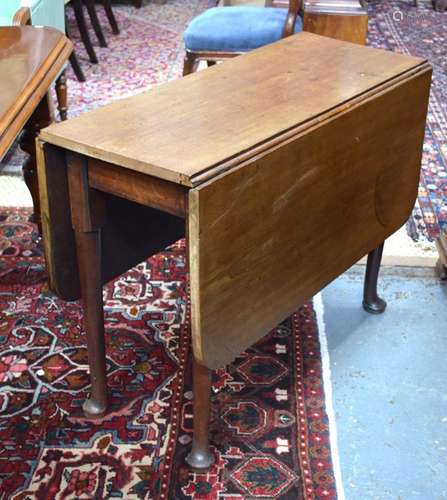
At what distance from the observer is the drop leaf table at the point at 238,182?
1451mm


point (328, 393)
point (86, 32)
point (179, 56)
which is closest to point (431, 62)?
point (179, 56)

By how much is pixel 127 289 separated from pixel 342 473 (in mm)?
977

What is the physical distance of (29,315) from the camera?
90.1 inches

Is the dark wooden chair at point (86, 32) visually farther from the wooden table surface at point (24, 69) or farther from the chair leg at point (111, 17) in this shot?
the wooden table surface at point (24, 69)

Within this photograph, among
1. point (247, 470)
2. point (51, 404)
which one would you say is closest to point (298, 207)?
point (247, 470)

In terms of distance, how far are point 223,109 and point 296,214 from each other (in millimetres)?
279

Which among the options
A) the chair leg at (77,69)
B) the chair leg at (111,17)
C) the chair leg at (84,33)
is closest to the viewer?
the chair leg at (77,69)

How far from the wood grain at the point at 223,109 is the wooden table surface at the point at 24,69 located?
239 mm

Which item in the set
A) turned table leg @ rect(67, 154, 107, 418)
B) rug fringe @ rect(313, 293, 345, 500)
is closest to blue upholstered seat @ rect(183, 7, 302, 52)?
rug fringe @ rect(313, 293, 345, 500)

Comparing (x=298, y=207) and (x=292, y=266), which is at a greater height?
(x=298, y=207)

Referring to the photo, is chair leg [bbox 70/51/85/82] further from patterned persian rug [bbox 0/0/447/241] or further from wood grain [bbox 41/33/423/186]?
wood grain [bbox 41/33/423/186]

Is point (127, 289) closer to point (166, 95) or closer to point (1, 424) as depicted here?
point (1, 424)

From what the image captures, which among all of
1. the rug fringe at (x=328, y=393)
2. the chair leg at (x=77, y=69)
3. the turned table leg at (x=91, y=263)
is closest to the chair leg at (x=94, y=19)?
the chair leg at (x=77, y=69)

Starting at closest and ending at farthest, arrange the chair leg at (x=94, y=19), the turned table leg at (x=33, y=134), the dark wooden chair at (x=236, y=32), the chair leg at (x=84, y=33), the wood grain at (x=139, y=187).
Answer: the wood grain at (x=139, y=187), the turned table leg at (x=33, y=134), the dark wooden chair at (x=236, y=32), the chair leg at (x=84, y=33), the chair leg at (x=94, y=19)
